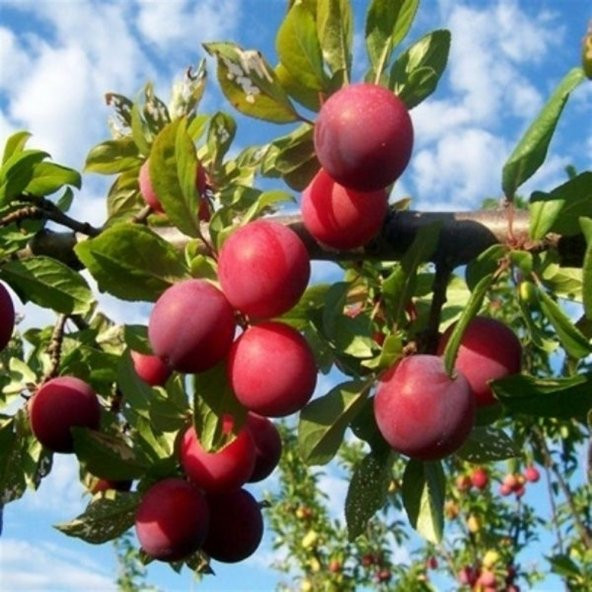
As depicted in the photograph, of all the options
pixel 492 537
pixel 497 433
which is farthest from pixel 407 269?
pixel 492 537

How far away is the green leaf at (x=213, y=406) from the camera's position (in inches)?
48.3

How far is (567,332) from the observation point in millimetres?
1058

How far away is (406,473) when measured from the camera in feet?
4.52

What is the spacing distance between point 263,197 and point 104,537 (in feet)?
1.99

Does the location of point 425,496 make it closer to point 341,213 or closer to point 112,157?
point 341,213

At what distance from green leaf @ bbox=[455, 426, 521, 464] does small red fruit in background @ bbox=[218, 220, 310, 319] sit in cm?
40

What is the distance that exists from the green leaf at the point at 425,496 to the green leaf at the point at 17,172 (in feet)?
2.39

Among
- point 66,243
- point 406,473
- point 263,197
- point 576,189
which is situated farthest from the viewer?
point 66,243

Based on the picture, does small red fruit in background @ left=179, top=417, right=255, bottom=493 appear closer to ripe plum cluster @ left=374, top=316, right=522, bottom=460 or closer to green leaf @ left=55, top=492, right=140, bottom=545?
green leaf @ left=55, top=492, right=140, bottom=545

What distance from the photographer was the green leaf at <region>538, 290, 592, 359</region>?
1050mm

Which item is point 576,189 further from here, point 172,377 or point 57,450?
point 57,450

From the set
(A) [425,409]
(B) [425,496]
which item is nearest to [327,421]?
(A) [425,409]

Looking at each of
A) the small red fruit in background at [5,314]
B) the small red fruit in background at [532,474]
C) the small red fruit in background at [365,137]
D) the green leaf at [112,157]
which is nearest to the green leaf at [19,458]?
the small red fruit in background at [5,314]

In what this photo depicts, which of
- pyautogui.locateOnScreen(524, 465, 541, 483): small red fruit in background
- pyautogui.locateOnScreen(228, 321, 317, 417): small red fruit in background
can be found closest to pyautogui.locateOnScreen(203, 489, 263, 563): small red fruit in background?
pyautogui.locateOnScreen(228, 321, 317, 417): small red fruit in background
